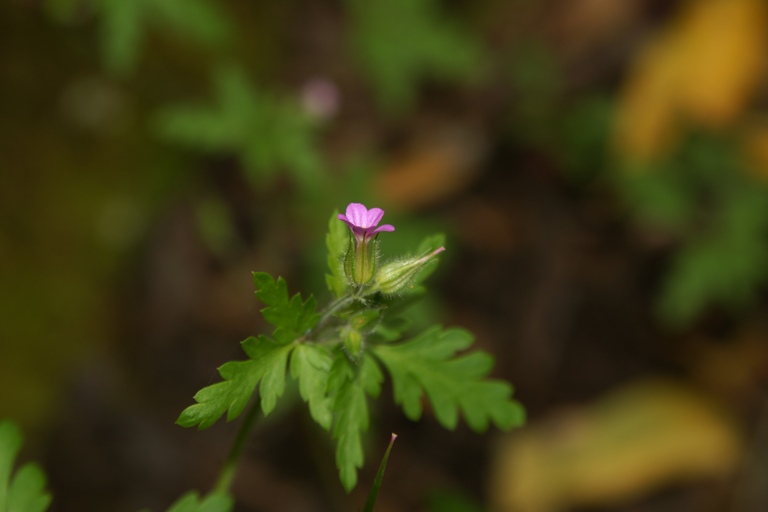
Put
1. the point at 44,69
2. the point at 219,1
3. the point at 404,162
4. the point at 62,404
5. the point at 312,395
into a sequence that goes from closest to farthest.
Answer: the point at 312,395
the point at 62,404
the point at 44,69
the point at 219,1
the point at 404,162

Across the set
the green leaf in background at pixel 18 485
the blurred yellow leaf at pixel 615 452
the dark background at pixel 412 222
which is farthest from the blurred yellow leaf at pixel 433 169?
the green leaf in background at pixel 18 485

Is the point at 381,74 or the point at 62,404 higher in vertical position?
the point at 381,74

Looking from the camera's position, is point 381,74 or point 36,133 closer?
point 36,133

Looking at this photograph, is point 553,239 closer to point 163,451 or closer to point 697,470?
point 697,470

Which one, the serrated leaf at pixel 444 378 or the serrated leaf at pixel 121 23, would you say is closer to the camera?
the serrated leaf at pixel 444 378

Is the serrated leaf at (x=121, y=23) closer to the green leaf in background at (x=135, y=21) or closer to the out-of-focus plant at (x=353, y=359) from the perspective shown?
the green leaf in background at (x=135, y=21)

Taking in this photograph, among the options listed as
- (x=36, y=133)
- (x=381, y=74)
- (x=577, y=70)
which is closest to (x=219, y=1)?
(x=381, y=74)

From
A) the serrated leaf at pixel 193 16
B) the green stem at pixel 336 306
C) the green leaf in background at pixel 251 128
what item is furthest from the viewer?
the green leaf in background at pixel 251 128

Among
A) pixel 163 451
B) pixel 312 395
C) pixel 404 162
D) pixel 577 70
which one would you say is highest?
pixel 577 70
